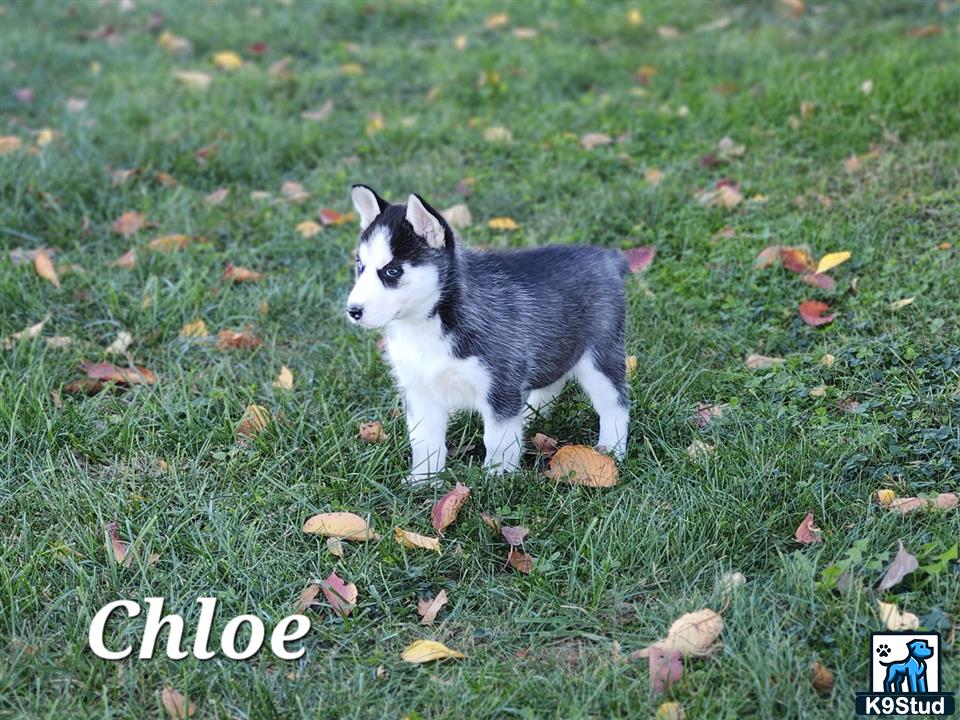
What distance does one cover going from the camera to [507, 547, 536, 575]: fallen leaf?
3.57 m

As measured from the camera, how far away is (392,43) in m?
8.84

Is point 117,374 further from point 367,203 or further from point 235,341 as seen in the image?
point 367,203

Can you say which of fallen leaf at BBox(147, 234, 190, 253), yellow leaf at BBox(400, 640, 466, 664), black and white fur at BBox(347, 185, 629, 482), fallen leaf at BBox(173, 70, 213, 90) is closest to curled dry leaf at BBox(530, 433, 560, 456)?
black and white fur at BBox(347, 185, 629, 482)

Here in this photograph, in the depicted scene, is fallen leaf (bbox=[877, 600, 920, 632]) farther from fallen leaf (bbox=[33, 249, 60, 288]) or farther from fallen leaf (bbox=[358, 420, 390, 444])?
fallen leaf (bbox=[33, 249, 60, 288])

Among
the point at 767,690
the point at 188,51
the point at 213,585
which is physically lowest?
the point at 767,690

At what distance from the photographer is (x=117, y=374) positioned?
471 cm

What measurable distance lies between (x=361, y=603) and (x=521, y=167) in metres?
3.74

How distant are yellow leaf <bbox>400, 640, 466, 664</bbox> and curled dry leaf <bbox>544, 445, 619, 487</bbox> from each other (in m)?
0.93

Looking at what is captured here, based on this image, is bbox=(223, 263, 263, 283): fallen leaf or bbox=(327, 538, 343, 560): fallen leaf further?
bbox=(223, 263, 263, 283): fallen leaf

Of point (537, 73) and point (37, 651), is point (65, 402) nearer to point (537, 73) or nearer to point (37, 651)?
point (37, 651)

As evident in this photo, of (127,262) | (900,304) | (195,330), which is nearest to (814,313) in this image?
(900,304)

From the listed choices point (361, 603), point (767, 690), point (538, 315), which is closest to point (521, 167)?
point (538, 315)

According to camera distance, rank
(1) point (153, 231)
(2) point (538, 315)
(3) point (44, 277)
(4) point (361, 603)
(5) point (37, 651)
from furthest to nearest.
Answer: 1. (1) point (153, 231)
2. (3) point (44, 277)
3. (2) point (538, 315)
4. (4) point (361, 603)
5. (5) point (37, 651)

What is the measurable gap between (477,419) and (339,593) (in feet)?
3.85
